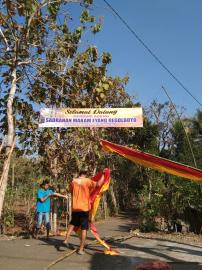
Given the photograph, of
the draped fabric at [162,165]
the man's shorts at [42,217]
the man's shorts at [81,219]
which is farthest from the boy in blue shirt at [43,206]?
the draped fabric at [162,165]

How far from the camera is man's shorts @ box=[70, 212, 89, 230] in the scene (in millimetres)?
8984

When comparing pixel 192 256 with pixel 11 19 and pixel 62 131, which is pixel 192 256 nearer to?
pixel 62 131

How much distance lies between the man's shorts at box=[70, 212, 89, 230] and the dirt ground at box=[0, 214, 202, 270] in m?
0.53

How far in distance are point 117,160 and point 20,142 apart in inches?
512

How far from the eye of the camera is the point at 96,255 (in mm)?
8680

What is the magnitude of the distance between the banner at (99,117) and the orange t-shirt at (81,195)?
2.13m

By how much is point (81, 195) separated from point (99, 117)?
2.49 metres

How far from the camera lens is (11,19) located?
443 inches

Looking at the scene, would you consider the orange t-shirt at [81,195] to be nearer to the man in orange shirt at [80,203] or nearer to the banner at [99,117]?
the man in orange shirt at [80,203]

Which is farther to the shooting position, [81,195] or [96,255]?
[81,195]

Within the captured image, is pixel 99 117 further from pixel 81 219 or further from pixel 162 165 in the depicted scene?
pixel 81 219

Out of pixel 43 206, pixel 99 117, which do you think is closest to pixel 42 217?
pixel 43 206

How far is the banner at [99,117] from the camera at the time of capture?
429 inches

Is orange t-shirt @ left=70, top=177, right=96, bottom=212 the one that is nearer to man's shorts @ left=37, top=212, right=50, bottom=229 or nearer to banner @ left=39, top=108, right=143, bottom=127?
banner @ left=39, top=108, right=143, bottom=127
